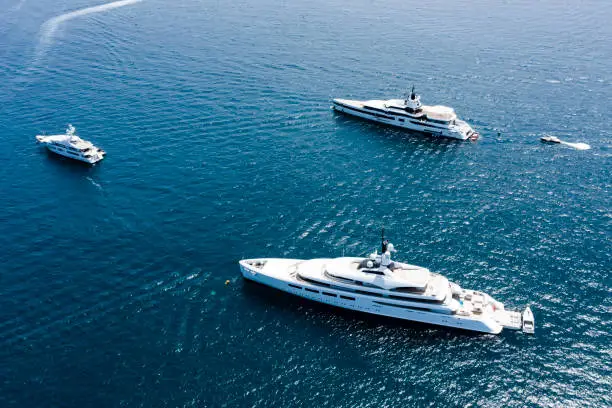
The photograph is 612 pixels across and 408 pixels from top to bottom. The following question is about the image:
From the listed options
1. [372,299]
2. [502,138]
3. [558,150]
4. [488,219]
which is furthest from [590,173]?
[372,299]

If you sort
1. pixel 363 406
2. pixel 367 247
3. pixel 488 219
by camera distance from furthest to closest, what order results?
pixel 488 219, pixel 367 247, pixel 363 406

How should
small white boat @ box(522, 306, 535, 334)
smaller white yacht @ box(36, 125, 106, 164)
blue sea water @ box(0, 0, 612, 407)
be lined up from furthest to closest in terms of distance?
smaller white yacht @ box(36, 125, 106, 164), small white boat @ box(522, 306, 535, 334), blue sea water @ box(0, 0, 612, 407)

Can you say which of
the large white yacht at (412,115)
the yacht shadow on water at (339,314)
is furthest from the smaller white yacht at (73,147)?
the large white yacht at (412,115)

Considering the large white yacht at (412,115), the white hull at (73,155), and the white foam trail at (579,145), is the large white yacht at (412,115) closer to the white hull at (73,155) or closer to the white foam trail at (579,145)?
the white foam trail at (579,145)

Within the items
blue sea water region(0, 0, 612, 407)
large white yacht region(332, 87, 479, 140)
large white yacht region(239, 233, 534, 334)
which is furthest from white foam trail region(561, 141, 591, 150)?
large white yacht region(239, 233, 534, 334)

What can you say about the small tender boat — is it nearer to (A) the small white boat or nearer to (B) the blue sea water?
(B) the blue sea water

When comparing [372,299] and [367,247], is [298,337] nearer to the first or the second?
[372,299]
